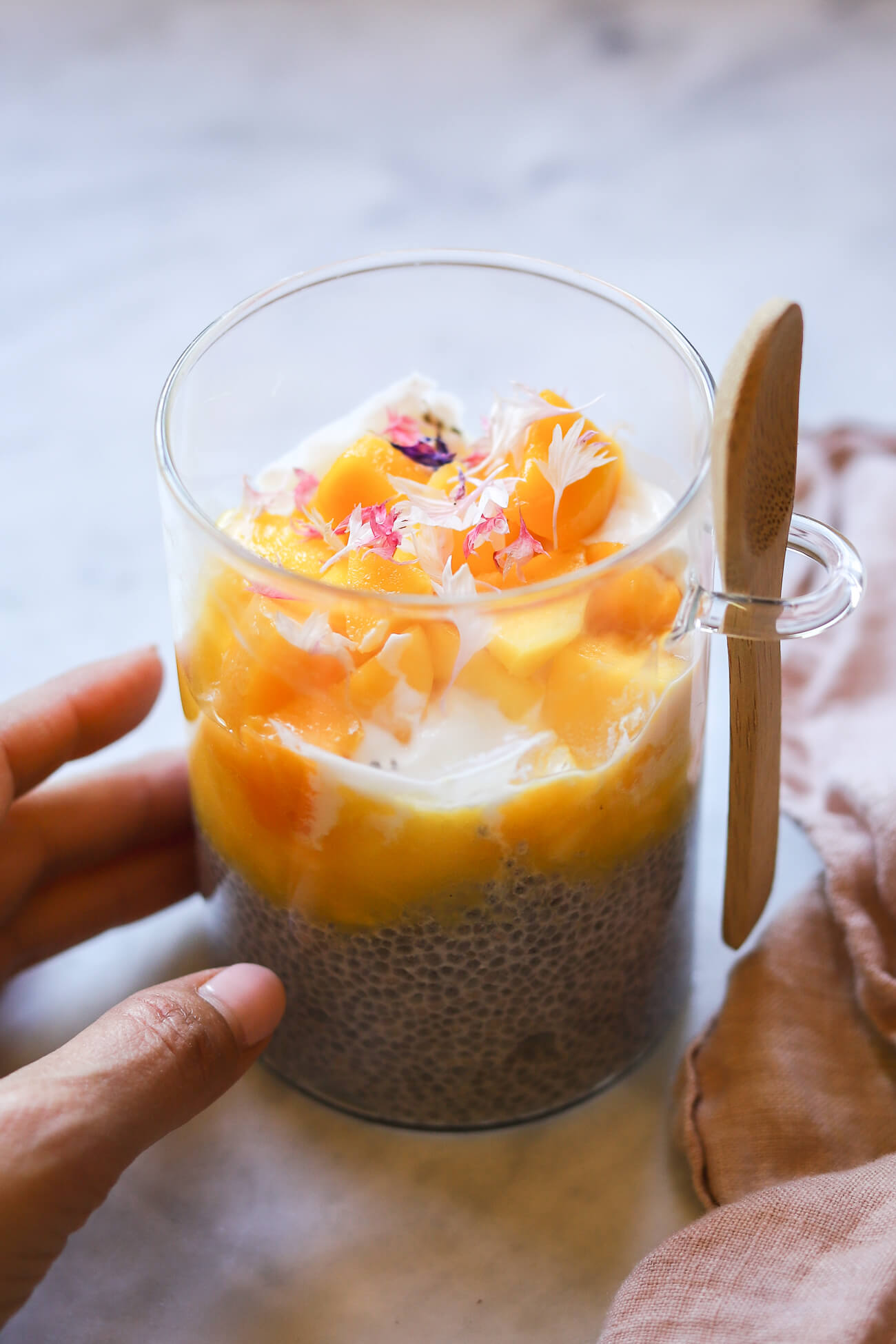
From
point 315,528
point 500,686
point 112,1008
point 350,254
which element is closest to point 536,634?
point 500,686

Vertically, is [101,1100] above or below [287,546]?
below

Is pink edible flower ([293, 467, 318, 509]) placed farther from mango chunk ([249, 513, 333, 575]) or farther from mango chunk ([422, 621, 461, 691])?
mango chunk ([422, 621, 461, 691])

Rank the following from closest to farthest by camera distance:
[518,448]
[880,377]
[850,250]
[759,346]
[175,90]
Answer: [759,346] → [518,448] → [880,377] → [850,250] → [175,90]

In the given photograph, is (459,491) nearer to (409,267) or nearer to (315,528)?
(315,528)

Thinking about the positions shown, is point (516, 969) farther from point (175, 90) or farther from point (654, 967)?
point (175, 90)

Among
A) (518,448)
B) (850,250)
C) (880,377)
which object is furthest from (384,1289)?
(850,250)

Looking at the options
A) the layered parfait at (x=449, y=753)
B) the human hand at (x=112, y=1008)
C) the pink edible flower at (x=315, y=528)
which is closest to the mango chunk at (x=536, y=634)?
the layered parfait at (x=449, y=753)

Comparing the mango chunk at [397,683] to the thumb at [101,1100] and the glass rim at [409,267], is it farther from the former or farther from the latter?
the thumb at [101,1100]
